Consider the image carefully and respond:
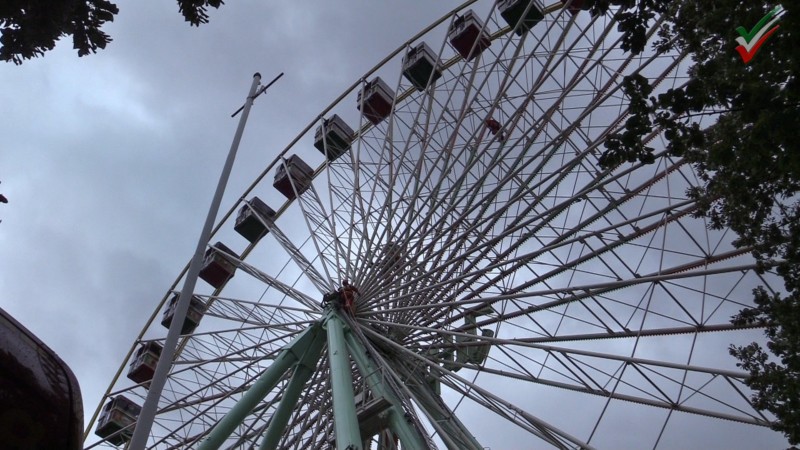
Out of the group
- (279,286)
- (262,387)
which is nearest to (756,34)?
(262,387)

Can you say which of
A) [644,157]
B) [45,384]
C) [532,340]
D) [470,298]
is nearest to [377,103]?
[470,298]

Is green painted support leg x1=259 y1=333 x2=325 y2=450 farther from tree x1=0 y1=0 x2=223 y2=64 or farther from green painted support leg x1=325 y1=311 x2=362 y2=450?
tree x1=0 y1=0 x2=223 y2=64

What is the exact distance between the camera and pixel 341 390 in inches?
520

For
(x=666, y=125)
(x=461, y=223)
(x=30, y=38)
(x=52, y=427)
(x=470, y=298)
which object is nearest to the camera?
(x=52, y=427)

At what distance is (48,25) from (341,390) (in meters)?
8.85

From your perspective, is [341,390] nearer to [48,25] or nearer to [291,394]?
[291,394]

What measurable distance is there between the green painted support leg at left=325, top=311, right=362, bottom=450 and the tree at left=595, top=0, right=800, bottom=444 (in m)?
5.53

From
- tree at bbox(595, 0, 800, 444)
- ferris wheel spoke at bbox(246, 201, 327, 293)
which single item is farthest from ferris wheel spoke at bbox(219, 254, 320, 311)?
tree at bbox(595, 0, 800, 444)

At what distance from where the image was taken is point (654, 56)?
619 inches

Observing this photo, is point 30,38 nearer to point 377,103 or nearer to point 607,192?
point 607,192

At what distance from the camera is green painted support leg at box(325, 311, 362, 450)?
11844 millimetres

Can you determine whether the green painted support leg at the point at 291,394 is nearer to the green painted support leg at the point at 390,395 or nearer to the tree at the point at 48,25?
the green painted support leg at the point at 390,395

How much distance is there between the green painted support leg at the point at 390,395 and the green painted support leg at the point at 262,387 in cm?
82

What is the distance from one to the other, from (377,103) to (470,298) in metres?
7.91
